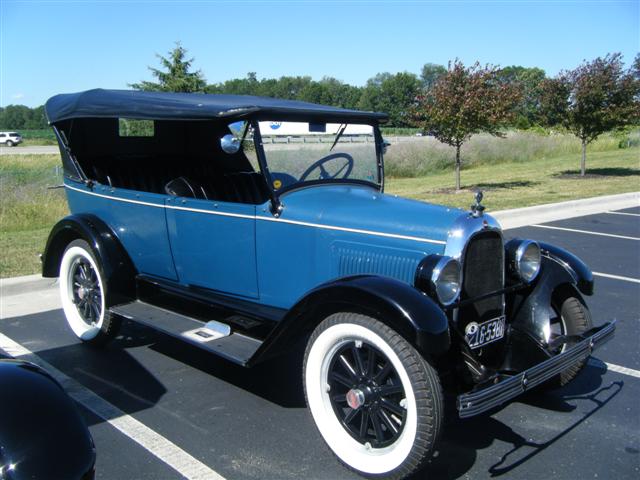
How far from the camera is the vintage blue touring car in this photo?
2.82 m

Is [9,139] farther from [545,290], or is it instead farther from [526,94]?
[545,290]

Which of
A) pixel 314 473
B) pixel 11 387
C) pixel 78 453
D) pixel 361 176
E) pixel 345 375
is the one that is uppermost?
pixel 361 176

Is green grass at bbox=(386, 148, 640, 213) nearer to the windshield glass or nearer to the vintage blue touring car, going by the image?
the windshield glass

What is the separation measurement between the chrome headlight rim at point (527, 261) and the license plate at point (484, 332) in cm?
32

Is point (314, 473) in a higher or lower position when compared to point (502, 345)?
lower

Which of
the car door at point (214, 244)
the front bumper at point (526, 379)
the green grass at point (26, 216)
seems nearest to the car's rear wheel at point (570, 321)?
the front bumper at point (526, 379)

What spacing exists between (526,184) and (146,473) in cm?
1382

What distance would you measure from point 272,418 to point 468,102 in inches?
433

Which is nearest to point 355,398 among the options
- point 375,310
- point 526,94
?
point 375,310

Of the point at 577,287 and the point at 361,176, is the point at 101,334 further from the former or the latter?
the point at 577,287

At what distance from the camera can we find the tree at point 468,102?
1322 centimetres

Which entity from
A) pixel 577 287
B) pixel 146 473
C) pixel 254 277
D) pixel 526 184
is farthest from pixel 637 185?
pixel 146 473

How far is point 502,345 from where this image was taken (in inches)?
135

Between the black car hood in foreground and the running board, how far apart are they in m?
1.37
